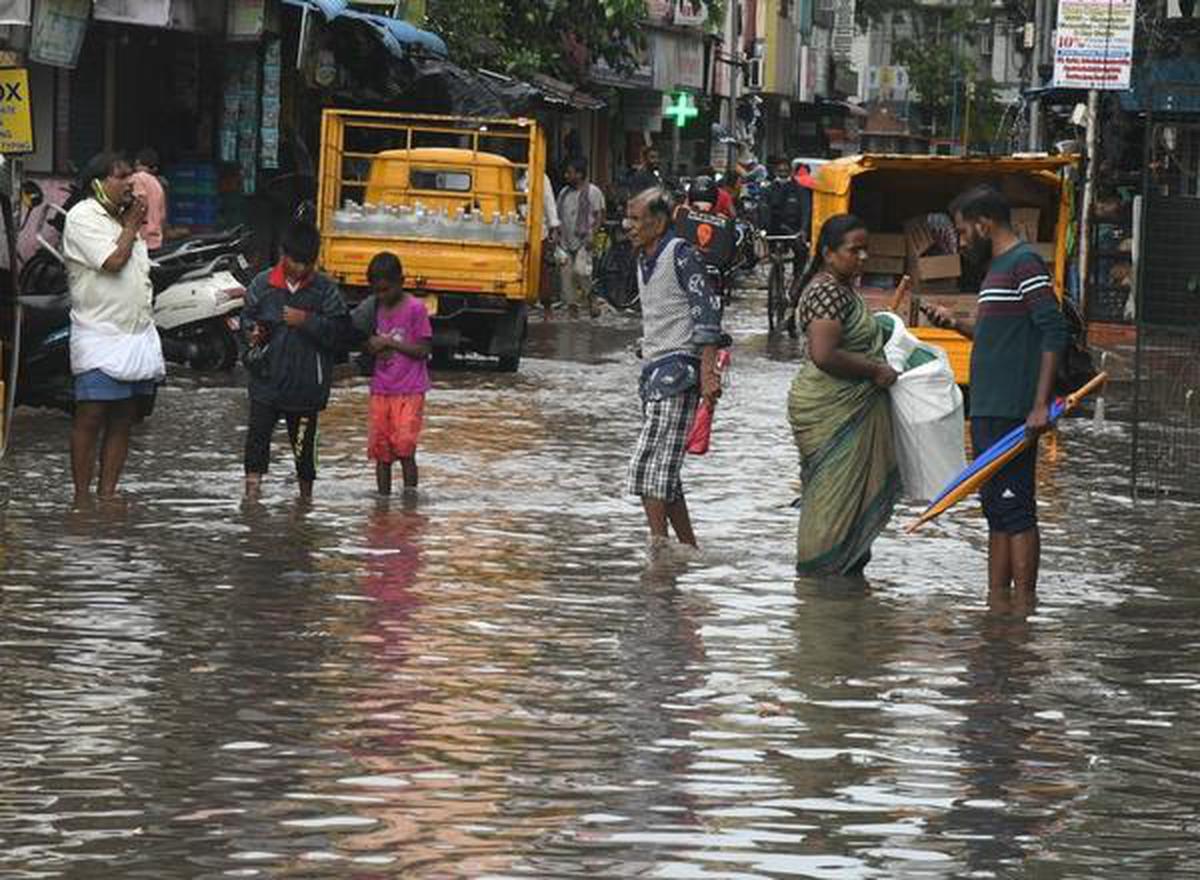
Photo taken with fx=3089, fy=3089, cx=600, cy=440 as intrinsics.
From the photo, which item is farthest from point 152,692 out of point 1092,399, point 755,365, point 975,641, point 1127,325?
point 1127,325

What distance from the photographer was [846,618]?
11.7 m

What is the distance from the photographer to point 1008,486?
40.1 ft

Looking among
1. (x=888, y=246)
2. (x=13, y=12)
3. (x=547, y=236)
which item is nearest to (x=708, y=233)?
(x=547, y=236)

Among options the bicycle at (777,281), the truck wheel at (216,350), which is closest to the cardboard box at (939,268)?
the truck wheel at (216,350)

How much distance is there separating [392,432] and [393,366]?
0.37 m

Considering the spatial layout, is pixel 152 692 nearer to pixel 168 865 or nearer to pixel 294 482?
pixel 168 865

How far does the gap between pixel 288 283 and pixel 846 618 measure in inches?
188

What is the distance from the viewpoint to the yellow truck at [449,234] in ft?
84.8

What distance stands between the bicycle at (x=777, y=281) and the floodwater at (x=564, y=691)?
54.5ft

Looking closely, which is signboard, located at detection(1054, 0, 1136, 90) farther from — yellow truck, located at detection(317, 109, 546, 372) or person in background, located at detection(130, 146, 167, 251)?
person in background, located at detection(130, 146, 167, 251)

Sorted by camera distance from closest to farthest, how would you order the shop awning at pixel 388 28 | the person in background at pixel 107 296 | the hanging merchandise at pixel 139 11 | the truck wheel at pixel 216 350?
the person in background at pixel 107 296 < the truck wheel at pixel 216 350 < the hanging merchandise at pixel 139 11 < the shop awning at pixel 388 28

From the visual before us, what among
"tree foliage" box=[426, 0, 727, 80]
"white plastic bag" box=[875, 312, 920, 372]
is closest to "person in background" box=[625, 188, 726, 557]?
"white plastic bag" box=[875, 312, 920, 372]

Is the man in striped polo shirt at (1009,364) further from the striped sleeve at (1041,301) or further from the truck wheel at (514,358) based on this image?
the truck wheel at (514,358)

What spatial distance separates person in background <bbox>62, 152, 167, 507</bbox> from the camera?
14.6 meters
